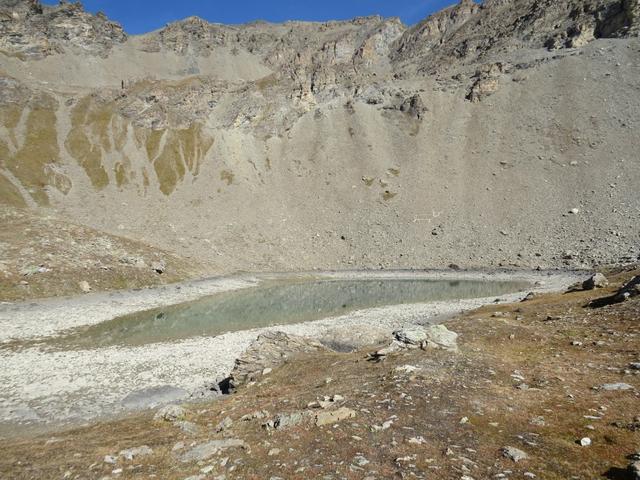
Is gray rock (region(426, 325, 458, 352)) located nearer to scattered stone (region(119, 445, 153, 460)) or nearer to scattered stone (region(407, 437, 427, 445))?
scattered stone (region(407, 437, 427, 445))

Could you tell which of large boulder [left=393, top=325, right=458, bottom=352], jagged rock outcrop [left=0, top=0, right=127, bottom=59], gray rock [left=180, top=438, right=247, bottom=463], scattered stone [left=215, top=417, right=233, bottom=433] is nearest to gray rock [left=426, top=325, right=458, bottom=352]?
large boulder [left=393, top=325, right=458, bottom=352]

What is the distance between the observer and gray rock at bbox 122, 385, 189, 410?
19938 mm

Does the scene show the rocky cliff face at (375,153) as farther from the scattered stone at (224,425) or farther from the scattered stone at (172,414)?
the scattered stone at (224,425)

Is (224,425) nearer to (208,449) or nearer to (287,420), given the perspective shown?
(208,449)

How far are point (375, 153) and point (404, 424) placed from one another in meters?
106

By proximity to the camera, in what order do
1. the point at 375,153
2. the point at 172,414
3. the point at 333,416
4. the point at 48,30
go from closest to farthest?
the point at 333,416 < the point at 172,414 < the point at 375,153 < the point at 48,30

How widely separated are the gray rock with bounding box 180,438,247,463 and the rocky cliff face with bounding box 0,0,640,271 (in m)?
65.4

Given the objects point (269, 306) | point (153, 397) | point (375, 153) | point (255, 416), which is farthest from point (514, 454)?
point (375, 153)

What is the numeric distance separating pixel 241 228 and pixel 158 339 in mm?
55152

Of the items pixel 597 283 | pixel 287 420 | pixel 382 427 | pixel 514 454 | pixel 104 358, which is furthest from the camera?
pixel 597 283

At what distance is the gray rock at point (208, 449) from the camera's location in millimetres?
10477

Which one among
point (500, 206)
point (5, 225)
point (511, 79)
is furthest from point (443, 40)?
point (5, 225)

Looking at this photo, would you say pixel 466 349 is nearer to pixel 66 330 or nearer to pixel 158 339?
pixel 158 339

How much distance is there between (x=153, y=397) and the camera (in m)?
20.8
